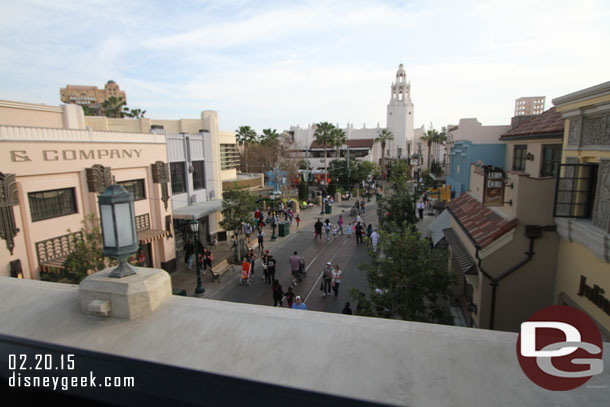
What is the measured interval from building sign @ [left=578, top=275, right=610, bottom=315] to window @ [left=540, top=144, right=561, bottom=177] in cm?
Result: 552

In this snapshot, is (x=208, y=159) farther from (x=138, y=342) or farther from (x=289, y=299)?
(x=138, y=342)

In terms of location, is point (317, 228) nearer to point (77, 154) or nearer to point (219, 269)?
point (219, 269)

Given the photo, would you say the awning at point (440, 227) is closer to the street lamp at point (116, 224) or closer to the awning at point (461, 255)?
the awning at point (461, 255)

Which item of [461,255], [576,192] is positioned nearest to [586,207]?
[576,192]

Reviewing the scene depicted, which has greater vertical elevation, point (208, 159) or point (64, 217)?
point (208, 159)

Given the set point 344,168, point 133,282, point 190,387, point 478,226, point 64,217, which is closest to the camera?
point 190,387

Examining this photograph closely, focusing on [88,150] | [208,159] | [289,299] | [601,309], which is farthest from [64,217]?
[601,309]

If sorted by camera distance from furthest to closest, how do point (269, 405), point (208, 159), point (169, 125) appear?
point (169, 125) → point (208, 159) → point (269, 405)

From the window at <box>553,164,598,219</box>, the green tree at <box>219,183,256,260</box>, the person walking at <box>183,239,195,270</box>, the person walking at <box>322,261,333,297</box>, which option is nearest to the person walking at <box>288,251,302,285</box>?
the person walking at <box>322,261,333,297</box>

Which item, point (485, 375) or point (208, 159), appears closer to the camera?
point (485, 375)

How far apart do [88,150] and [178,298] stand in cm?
1323

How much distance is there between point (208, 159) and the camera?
75.4ft

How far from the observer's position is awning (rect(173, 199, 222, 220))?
18.8 metres

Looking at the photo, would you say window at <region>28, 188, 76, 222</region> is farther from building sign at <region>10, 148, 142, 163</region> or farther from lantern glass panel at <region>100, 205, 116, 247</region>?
lantern glass panel at <region>100, 205, 116, 247</region>
